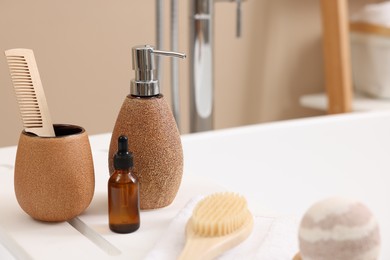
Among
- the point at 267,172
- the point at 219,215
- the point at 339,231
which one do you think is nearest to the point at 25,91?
the point at 219,215

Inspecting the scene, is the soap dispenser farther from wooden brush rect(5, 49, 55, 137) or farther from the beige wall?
the beige wall

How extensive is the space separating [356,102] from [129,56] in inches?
22.6

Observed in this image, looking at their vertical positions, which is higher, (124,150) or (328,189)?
(124,150)

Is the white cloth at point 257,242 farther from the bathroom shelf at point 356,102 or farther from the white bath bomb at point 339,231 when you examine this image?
the bathroom shelf at point 356,102

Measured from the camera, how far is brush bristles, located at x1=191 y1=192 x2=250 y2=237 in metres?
0.62

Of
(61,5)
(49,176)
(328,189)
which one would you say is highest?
(61,5)

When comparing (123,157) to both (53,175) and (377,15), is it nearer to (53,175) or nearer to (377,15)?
(53,175)

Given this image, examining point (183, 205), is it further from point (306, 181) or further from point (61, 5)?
point (61, 5)

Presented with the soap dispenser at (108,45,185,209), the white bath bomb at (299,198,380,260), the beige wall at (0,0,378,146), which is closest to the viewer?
the white bath bomb at (299,198,380,260)

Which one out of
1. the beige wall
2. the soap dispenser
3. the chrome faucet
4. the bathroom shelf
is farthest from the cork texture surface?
the bathroom shelf

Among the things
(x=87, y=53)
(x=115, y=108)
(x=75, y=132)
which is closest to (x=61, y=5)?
(x=87, y=53)

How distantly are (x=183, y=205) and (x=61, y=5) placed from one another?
912 mm

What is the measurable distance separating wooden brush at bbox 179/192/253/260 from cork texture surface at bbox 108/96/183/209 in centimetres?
8

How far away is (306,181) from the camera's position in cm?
124
